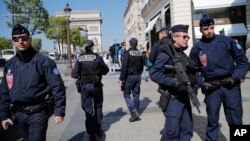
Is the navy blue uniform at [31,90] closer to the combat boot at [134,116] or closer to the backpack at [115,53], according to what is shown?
the combat boot at [134,116]

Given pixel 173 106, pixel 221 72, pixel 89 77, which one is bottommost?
pixel 173 106

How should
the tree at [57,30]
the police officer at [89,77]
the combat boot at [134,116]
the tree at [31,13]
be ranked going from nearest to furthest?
the police officer at [89,77], the combat boot at [134,116], the tree at [31,13], the tree at [57,30]

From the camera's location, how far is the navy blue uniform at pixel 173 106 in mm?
4387

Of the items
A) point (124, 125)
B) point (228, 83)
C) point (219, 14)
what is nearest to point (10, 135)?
point (124, 125)

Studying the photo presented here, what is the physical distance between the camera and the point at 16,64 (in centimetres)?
427

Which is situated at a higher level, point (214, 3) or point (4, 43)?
point (4, 43)

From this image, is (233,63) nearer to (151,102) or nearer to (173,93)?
(173,93)

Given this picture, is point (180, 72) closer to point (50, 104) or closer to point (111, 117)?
point (50, 104)

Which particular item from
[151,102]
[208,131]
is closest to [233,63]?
[208,131]

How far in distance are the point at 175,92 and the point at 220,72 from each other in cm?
81

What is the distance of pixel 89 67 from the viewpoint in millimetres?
6707

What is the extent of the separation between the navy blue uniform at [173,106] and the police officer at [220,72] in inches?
21.7

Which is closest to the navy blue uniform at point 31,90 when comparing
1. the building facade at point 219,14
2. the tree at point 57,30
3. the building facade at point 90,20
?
the building facade at point 219,14

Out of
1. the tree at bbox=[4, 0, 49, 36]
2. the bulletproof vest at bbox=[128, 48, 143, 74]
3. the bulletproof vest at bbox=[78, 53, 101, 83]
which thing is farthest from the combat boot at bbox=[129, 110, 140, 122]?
the tree at bbox=[4, 0, 49, 36]
